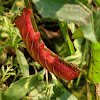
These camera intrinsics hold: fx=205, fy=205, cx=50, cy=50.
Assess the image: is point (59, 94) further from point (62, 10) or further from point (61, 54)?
point (62, 10)

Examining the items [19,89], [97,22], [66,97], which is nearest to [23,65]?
[19,89]

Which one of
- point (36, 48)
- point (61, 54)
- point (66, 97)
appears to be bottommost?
point (66, 97)

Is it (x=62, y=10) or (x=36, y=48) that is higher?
(x=62, y=10)

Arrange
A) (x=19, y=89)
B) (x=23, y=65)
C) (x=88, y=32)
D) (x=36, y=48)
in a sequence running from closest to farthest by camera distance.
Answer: (x=88, y=32), (x=36, y=48), (x=19, y=89), (x=23, y=65)

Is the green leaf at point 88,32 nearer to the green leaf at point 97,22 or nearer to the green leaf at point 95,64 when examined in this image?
the green leaf at point 95,64

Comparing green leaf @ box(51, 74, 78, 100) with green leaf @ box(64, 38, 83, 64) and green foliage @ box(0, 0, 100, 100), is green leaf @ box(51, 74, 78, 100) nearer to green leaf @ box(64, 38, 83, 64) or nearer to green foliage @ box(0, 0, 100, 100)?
green foliage @ box(0, 0, 100, 100)

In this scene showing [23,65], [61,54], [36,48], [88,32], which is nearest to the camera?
[88,32]
